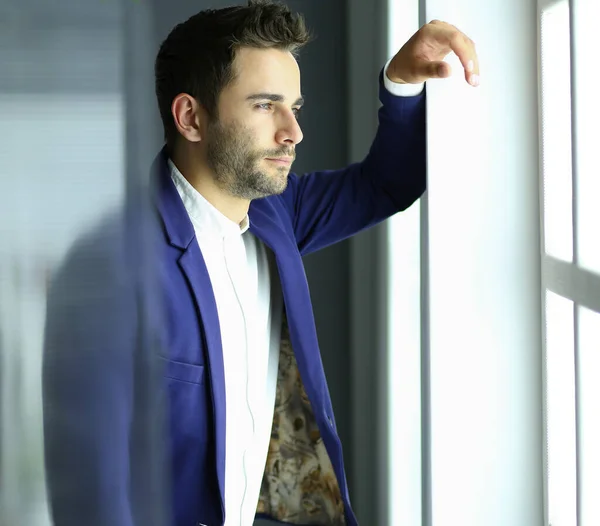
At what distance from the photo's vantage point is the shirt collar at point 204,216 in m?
1.27

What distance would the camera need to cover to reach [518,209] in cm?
118

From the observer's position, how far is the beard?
1289mm

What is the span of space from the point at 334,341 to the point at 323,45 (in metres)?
0.92

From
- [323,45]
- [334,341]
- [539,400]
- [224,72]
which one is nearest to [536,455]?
[539,400]

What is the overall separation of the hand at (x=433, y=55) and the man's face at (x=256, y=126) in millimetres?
203

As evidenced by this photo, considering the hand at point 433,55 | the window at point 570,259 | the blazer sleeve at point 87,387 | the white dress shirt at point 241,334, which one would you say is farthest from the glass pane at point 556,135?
the blazer sleeve at point 87,387

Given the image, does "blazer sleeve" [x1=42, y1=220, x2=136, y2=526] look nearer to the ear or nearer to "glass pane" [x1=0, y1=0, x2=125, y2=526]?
"glass pane" [x1=0, y1=0, x2=125, y2=526]

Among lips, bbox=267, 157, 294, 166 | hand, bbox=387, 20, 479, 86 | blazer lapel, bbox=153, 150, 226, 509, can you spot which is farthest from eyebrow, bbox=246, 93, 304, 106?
blazer lapel, bbox=153, 150, 226, 509

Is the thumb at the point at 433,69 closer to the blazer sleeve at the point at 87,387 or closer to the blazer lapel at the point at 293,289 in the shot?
the blazer lapel at the point at 293,289

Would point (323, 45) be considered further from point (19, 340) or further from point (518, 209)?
point (19, 340)

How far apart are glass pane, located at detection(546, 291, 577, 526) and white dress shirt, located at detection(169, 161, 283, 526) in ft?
1.60

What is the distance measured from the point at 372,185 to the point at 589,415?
64 cm

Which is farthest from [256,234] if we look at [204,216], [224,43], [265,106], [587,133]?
[587,133]

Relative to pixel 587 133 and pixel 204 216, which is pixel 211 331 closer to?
pixel 204 216
